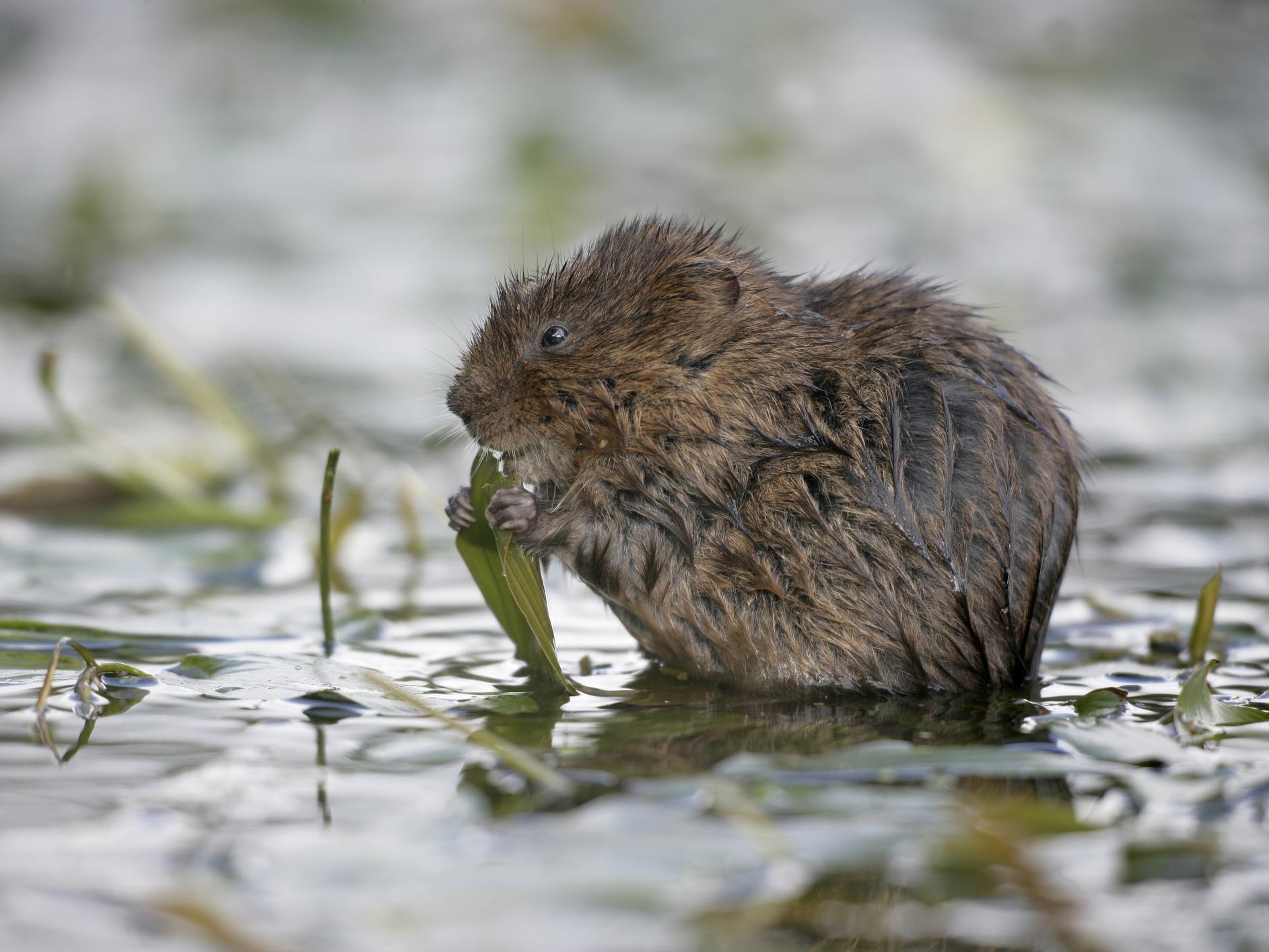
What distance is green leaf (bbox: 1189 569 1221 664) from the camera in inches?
131

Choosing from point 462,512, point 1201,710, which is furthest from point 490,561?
point 1201,710

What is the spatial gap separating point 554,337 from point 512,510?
0.48m

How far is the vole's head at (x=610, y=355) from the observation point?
3.33 m

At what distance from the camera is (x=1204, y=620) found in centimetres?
336

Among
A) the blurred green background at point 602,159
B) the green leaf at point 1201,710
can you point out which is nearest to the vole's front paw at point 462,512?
the green leaf at point 1201,710

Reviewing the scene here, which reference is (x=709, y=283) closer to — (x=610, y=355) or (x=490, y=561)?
(x=610, y=355)

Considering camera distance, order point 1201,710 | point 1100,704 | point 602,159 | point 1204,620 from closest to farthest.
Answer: point 1201,710 < point 1100,704 < point 1204,620 < point 602,159

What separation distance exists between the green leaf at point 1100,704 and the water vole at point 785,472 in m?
0.24

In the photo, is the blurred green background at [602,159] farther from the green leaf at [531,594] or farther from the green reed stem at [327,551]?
the green leaf at [531,594]

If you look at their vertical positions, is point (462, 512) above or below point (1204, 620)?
above

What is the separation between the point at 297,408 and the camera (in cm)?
609

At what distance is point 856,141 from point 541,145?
2146 mm

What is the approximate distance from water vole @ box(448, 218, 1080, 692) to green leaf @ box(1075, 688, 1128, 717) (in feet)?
0.78

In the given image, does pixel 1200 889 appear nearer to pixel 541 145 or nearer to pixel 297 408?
pixel 297 408
